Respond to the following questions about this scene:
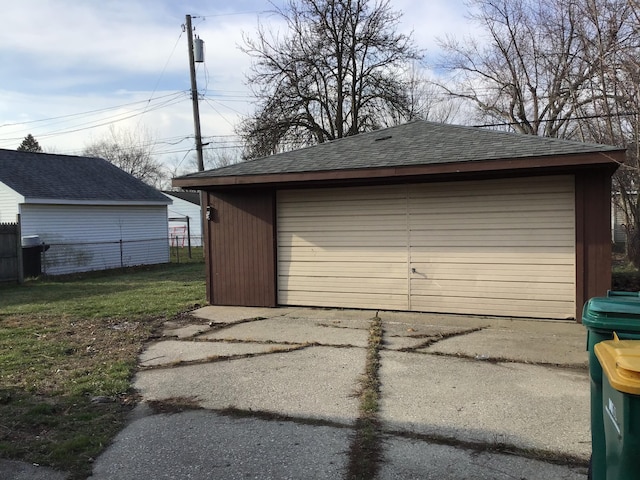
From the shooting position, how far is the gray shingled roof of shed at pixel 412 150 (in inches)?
305

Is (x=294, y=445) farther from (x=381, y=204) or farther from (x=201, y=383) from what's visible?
(x=381, y=204)

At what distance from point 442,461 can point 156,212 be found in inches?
810

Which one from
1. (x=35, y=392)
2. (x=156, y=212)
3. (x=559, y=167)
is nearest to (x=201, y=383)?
(x=35, y=392)

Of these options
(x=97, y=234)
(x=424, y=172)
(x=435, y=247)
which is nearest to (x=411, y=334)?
(x=435, y=247)

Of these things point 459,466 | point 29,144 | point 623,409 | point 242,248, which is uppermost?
point 29,144

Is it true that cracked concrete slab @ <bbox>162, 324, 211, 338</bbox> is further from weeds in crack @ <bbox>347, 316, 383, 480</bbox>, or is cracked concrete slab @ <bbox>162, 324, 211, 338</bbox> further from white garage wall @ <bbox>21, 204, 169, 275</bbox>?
white garage wall @ <bbox>21, 204, 169, 275</bbox>

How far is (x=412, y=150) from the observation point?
890 centimetres

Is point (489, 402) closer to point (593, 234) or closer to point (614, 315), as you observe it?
point (614, 315)

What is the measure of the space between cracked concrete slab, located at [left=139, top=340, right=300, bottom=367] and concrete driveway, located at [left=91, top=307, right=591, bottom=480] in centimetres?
3

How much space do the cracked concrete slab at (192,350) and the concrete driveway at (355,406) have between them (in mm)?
27

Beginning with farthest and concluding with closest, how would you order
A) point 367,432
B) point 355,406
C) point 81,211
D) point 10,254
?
point 81,211 → point 10,254 → point 355,406 → point 367,432

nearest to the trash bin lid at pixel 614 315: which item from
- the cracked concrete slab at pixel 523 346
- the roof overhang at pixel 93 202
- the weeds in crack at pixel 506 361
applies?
the weeds in crack at pixel 506 361

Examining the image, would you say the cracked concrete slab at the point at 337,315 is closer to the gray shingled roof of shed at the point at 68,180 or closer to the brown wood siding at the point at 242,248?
the brown wood siding at the point at 242,248

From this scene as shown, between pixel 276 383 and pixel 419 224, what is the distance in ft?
14.9
